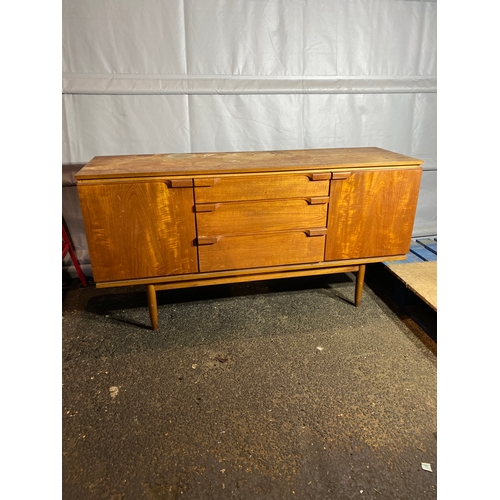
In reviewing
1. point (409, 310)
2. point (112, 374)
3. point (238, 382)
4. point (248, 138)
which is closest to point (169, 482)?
point (238, 382)

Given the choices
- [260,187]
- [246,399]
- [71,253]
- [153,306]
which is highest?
[260,187]

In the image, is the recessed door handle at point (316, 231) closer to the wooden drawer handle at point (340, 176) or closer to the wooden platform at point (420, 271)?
the wooden drawer handle at point (340, 176)

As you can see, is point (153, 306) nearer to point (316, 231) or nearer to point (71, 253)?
point (71, 253)

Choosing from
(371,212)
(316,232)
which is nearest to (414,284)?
(371,212)

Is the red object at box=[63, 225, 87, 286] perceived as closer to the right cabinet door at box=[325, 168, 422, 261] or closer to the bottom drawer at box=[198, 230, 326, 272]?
the bottom drawer at box=[198, 230, 326, 272]

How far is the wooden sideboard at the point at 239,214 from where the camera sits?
5.81 feet

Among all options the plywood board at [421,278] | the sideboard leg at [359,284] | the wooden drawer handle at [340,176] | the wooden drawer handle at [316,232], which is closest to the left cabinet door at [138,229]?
the wooden drawer handle at [316,232]

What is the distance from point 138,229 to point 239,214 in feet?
1.57

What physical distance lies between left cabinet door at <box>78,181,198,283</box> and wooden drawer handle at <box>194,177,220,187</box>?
1.5 inches

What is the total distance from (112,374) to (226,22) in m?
2.05

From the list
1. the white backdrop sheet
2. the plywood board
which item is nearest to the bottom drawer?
the plywood board

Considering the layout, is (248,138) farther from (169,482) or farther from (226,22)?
(169,482)

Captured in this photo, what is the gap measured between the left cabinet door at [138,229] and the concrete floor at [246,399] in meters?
0.43

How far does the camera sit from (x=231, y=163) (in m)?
1.94
